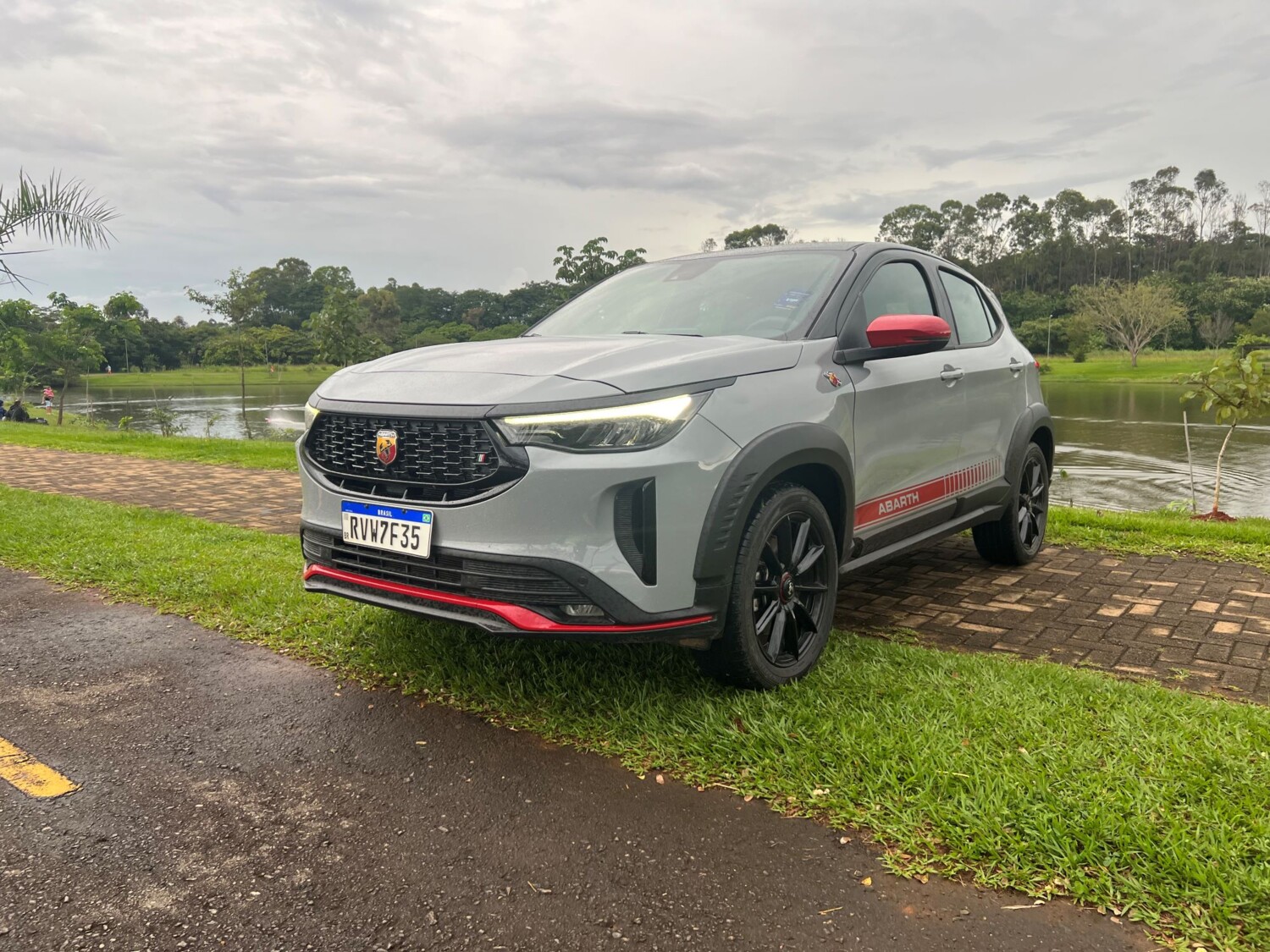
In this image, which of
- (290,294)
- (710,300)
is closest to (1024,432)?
(710,300)

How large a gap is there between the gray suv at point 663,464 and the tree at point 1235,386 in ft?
19.3

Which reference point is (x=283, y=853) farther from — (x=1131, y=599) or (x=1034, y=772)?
(x=1131, y=599)

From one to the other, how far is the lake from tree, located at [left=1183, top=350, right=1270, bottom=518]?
283 centimetres

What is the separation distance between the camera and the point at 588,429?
286cm

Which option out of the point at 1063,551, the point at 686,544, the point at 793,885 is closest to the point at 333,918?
the point at 793,885

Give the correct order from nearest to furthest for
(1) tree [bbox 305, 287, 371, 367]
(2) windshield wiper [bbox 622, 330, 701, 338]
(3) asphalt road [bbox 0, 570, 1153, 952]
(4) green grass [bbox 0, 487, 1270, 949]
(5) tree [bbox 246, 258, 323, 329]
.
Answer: (3) asphalt road [bbox 0, 570, 1153, 952] < (4) green grass [bbox 0, 487, 1270, 949] < (2) windshield wiper [bbox 622, 330, 701, 338] < (1) tree [bbox 305, 287, 371, 367] < (5) tree [bbox 246, 258, 323, 329]

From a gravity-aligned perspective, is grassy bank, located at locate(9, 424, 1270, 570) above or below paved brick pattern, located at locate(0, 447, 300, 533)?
below

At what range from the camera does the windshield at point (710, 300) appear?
3.80 meters

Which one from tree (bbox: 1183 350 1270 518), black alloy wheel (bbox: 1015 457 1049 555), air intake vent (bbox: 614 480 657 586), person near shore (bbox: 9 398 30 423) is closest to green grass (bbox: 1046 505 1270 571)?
black alloy wheel (bbox: 1015 457 1049 555)

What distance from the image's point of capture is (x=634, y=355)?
3.14 metres

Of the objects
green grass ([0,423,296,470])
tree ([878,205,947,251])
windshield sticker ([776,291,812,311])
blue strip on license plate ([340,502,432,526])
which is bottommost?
green grass ([0,423,296,470])

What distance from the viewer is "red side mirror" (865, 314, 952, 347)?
3.61m

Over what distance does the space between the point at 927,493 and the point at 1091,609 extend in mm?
1195

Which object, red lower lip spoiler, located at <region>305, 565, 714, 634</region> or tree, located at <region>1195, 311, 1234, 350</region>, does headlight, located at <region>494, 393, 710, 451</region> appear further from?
tree, located at <region>1195, 311, 1234, 350</region>
